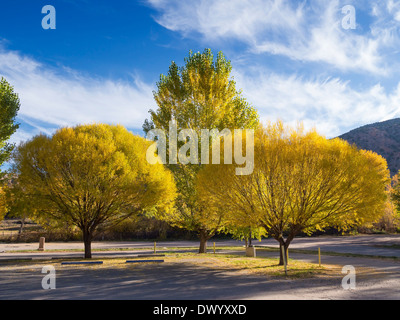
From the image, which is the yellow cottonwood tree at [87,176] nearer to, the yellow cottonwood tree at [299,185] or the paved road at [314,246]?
the yellow cottonwood tree at [299,185]

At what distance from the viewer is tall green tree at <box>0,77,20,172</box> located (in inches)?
955

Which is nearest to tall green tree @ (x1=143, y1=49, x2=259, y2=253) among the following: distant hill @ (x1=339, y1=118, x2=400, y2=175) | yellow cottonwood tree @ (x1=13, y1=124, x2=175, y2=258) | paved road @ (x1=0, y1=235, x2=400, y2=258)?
yellow cottonwood tree @ (x1=13, y1=124, x2=175, y2=258)

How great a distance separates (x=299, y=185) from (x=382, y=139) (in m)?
91.7

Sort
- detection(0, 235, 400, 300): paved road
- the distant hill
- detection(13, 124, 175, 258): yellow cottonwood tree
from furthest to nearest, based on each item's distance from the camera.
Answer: the distant hill → detection(13, 124, 175, 258): yellow cottonwood tree → detection(0, 235, 400, 300): paved road

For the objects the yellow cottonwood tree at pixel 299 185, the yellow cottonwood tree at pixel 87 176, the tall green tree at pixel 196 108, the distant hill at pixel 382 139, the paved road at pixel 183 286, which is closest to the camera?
the paved road at pixel 183 286

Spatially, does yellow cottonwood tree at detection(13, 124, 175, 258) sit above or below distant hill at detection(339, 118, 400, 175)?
below

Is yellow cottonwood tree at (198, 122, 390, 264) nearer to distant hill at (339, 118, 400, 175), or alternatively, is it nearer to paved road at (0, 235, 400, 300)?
paved road at (0, 235, 400, 300)

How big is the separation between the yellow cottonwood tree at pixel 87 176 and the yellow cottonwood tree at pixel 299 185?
551cm

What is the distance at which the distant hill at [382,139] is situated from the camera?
3219 inches

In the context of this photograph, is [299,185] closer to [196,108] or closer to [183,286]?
[183,286]

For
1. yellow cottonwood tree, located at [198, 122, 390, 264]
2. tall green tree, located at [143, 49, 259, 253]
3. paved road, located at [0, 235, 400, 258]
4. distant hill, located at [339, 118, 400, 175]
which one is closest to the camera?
yellow cottonwood tree, located at [198, 122, 390, 264]

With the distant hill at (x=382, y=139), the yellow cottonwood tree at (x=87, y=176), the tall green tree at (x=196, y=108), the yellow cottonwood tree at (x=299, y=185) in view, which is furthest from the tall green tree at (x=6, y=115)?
the distant hill at (x=382, y=139)

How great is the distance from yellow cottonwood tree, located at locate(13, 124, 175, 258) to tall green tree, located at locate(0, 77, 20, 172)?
5.91 metres

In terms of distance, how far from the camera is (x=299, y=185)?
15570mm
